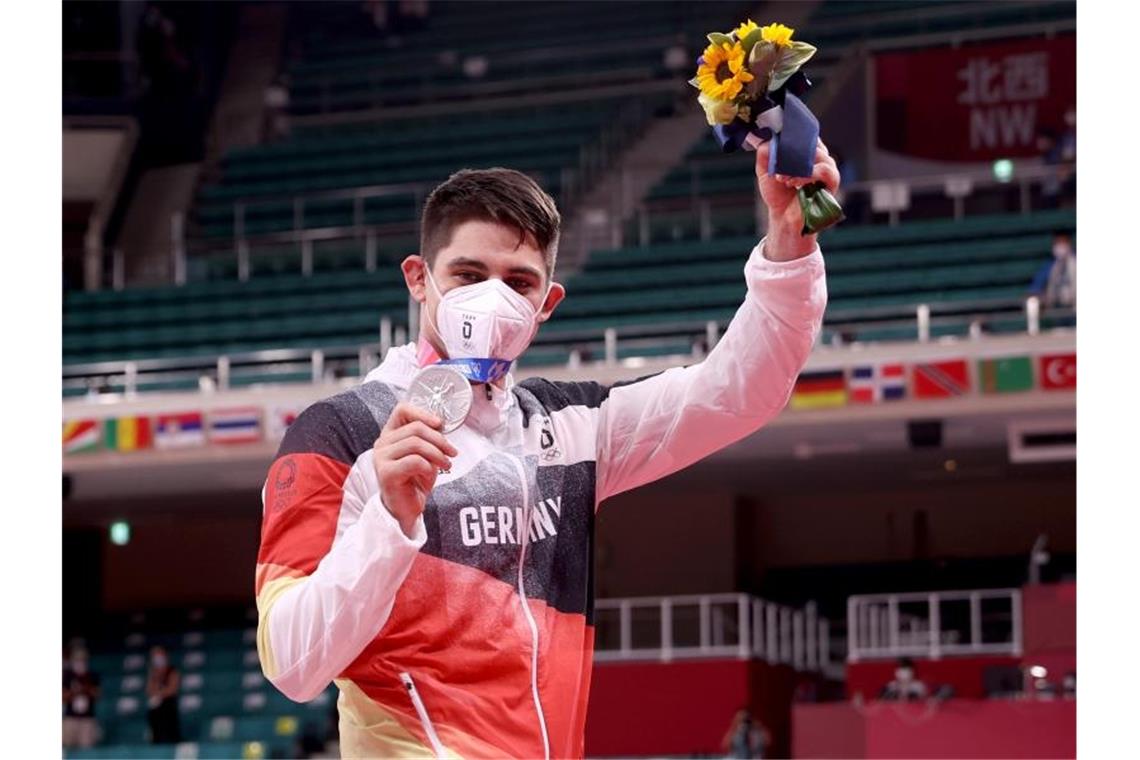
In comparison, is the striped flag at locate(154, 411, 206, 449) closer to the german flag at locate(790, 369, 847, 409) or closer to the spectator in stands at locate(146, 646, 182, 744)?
the spectator in stands at locate(146, 646, 182, 744)

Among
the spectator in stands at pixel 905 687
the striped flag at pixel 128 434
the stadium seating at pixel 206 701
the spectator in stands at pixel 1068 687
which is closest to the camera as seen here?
the spectator in stands at pixel 1068 687

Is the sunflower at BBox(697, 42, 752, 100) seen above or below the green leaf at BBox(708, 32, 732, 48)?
below

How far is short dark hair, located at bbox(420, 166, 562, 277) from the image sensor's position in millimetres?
2350

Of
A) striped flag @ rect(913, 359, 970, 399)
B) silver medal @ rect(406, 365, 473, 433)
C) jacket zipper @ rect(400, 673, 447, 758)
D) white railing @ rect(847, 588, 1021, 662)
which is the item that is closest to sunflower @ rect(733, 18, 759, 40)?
silver medal @ rect(406, 365, 473, 433)

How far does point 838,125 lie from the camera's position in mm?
16688

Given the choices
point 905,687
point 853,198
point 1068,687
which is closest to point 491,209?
point 1068,687

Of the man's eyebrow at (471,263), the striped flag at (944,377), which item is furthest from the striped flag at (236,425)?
the man's eyebrow at (471,263)

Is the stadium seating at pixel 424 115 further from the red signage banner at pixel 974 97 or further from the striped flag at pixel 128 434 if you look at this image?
the striped flag at pixel 128 434

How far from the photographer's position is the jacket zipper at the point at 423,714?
2.27 metres

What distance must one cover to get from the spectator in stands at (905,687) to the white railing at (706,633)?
1808mm

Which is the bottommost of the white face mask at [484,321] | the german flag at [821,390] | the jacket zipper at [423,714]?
the jacket zipper at [423,714]

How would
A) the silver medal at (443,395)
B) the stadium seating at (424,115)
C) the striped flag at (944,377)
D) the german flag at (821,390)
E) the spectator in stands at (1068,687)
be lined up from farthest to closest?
the stadium seating at (424,115)
the german flag at (821,390)
the striped flag at (944,377)
the spectator in stands at (1068,687)
the silver medal at (443,395)

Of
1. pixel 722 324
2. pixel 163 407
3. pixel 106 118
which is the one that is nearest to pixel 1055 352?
pixel 722 324

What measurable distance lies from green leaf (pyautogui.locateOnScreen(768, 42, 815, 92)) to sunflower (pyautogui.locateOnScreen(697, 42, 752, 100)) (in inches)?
1.1
